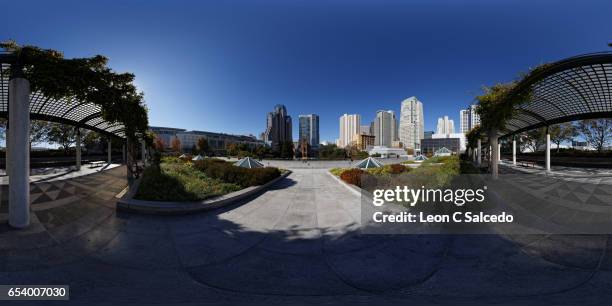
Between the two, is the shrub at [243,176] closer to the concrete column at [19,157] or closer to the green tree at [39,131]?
the concrete column at [19,157]

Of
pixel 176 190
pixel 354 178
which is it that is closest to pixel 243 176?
pixel 176 190

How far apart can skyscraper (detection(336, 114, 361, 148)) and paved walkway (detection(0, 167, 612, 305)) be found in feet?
465

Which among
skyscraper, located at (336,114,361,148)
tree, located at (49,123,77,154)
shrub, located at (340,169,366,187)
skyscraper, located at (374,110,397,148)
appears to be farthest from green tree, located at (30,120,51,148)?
skyscraper, located at (374,110,397,148)

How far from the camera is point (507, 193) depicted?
28.1 feet

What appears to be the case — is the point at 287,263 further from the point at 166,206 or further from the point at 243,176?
the point at 243,176

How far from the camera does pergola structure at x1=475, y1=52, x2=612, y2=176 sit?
25.4 feet

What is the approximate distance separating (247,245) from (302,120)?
146 meters

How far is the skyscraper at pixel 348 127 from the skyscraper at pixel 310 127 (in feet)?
53.3

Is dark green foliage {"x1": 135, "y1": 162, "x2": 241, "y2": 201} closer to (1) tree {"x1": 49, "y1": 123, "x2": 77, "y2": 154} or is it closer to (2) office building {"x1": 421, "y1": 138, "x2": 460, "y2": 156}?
(1) tree {"x1": 49, "y1": 123, "x2": 77, "y2": 154}

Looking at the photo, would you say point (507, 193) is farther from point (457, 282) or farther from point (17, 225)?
point (17, 225)

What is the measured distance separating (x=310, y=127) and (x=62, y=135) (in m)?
128

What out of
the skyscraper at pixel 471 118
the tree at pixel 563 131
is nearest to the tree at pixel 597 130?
the tree at pixel 563 131

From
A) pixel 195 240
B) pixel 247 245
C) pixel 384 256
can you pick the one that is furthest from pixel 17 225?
pixel 384 256

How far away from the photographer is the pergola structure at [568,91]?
774 centimetres
